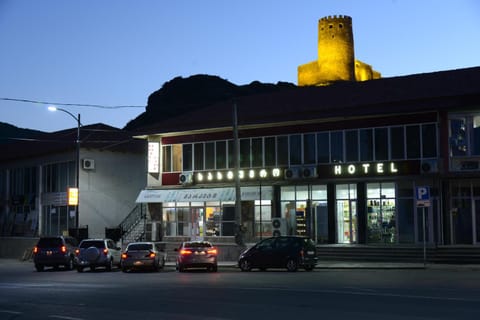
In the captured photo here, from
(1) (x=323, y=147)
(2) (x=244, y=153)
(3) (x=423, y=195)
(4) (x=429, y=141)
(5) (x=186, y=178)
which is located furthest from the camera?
(5) (x=186, y=178)

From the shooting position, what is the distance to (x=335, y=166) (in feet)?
133

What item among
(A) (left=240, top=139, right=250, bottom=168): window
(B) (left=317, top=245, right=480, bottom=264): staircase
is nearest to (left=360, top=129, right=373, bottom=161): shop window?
(B) (left=317, top=245, right=480, bottom=264): staircase

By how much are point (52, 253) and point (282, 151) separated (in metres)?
14.9

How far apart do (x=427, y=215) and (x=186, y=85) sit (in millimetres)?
144373

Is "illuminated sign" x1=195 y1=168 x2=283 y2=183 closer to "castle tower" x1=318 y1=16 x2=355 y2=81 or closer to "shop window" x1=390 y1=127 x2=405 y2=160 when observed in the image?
"shop window" x1=390 y1=127 x2=405 y2=160

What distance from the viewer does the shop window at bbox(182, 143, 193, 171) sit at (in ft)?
154

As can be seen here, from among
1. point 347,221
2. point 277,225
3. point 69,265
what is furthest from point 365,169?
point 69,265

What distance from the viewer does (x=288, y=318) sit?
45.2ft

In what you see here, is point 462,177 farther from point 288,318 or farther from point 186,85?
point 186,85

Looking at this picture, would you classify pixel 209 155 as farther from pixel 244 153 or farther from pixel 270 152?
pixel 270 152

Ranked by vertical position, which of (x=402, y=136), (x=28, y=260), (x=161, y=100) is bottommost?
(x=28, y=260)

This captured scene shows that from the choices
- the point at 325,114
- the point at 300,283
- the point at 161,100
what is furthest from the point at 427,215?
the point at 161,100

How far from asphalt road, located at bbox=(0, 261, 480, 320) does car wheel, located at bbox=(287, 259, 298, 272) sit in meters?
4.92

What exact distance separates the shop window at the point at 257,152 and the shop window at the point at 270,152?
0.37 metres
